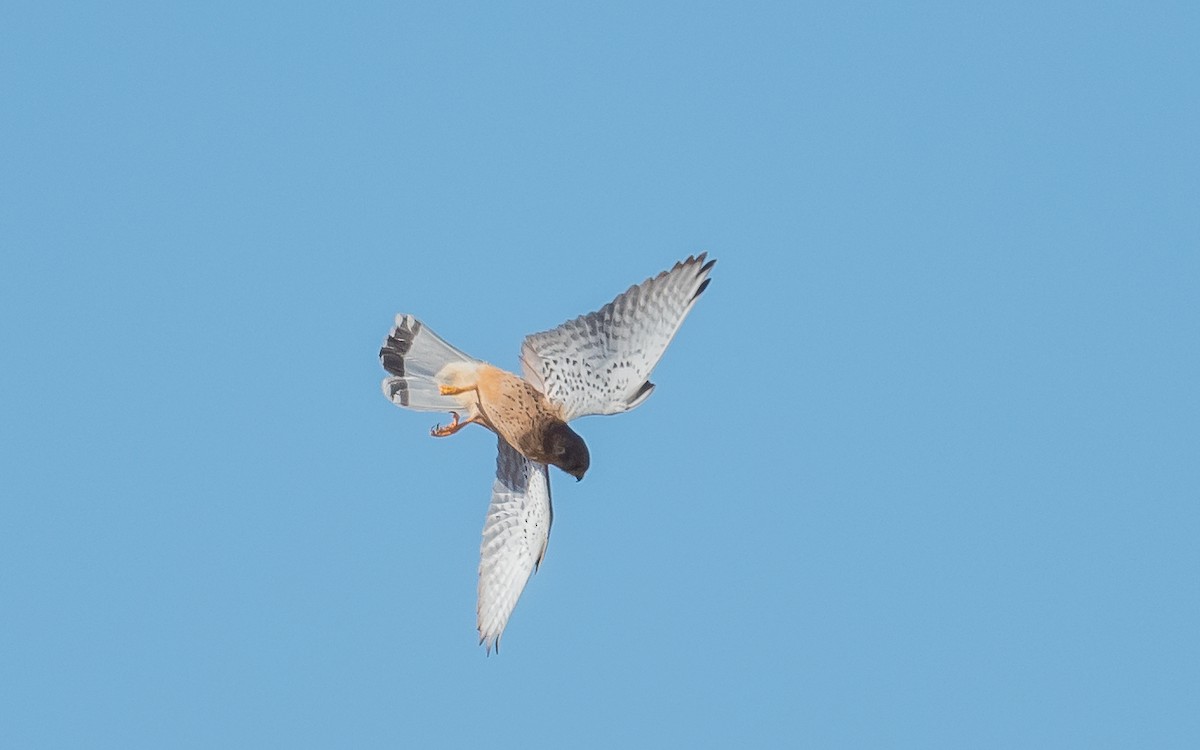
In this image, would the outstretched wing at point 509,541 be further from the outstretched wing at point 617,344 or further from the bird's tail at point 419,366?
the outstretched wing at point 617,344

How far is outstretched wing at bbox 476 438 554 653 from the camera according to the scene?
13414mm

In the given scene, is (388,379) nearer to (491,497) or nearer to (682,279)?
(491,497)

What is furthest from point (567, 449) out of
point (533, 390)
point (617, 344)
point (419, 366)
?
point (419, 366)

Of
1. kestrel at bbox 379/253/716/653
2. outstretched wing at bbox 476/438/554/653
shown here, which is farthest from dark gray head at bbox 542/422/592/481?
outstretched wing at bbox 476/438/554/653

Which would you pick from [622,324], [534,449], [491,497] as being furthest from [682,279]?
[491,497]

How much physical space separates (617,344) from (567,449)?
0.79 metres

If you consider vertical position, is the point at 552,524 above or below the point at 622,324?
below

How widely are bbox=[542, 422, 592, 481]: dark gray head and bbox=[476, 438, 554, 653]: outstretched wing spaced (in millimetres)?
701

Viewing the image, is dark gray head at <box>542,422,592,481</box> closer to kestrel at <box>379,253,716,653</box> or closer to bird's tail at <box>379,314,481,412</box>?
kestrel at <box>379,253,716,653</box>

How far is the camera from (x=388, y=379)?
1299 centimetres

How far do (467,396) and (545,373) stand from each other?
0.77m

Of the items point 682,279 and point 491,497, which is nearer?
point 682,279

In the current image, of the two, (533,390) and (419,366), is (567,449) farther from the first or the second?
(419,366)

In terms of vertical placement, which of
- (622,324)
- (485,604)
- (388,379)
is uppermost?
(622,324)
